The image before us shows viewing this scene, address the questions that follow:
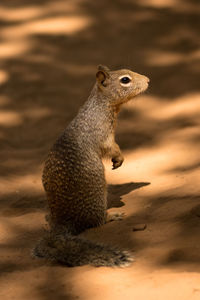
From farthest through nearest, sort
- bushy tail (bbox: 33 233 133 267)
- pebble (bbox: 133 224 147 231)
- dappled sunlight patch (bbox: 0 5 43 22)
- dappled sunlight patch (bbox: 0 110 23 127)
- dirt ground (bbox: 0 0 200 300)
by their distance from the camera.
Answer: dappled sunlight patch (bbox: 0 5 43 22) → dappled sunlight patch (bbox: 0 110 23 127) → pebble (bbox: 133 224 147 231) → bushy tail (bbox: 33 233 133 267) → dirt ground (bbox: 0 0 200 300)

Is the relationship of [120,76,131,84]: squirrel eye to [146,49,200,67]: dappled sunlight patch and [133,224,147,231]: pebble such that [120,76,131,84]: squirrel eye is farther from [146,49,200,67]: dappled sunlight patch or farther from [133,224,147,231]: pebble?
[146,49,200,67]: dappled sunlight patch

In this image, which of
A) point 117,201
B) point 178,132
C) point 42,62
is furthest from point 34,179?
point 42,62

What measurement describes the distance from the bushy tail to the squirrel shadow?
1.05 metres

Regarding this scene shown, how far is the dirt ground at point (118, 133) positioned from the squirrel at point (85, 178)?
0.39ft

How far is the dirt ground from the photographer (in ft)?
11.7

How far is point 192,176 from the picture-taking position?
517 centimetres

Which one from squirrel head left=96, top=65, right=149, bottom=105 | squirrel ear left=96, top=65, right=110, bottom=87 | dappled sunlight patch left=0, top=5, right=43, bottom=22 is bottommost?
squirrel head left=96, top=65, right=149, bottom=105

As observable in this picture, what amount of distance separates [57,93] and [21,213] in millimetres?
2941

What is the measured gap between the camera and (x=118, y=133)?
692cm

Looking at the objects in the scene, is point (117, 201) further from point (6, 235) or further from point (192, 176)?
point (6, 235)

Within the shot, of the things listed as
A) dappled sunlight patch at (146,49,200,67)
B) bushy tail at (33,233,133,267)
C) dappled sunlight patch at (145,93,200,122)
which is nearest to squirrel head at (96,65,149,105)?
bushy tail at (33,233,133,267)

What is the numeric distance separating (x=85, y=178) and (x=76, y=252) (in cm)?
79

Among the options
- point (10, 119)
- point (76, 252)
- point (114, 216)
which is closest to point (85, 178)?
point (114, 216)

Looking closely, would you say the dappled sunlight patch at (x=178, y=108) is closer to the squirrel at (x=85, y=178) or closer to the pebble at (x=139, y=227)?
the squirrel at (x=85, y=178)
